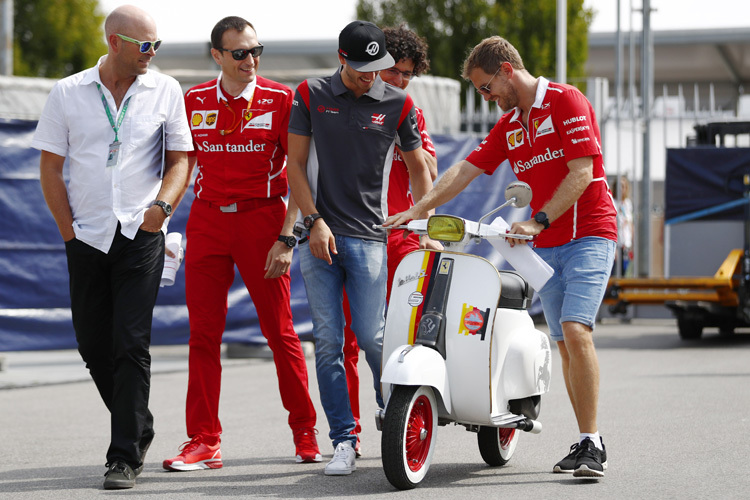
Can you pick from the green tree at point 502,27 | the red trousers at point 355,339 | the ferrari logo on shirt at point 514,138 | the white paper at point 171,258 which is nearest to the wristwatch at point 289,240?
the white paper at point 171,258

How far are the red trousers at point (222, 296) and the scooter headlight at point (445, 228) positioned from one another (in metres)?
0.99

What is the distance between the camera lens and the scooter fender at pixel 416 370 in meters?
4.94

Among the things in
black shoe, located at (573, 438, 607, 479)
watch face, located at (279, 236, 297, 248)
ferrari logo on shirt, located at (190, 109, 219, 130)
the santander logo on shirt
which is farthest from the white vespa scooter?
ferrari logo on shirt, located at (190, 109, 219, 130)

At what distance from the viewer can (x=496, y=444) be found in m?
5.62

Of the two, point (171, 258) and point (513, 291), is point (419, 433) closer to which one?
point (513, 291)

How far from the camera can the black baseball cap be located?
5.43 meters

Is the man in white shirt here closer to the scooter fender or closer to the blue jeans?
the blue jeans

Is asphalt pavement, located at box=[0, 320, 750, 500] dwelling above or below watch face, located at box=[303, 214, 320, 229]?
below

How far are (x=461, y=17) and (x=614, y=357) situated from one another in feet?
68.2

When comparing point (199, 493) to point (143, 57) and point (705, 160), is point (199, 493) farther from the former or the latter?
point (705, 160)

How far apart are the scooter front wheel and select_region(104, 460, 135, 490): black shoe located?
115 centimetres

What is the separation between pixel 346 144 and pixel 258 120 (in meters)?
0.55

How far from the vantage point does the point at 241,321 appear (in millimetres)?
11883

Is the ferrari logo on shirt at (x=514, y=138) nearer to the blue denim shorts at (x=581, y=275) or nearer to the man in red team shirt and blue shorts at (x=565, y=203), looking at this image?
the man in red team shirt and blue shorts at (x=565, y=203)
